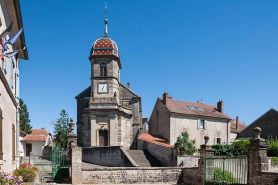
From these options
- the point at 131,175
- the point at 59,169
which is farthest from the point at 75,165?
the point at 131,175

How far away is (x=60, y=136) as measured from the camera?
34719mm

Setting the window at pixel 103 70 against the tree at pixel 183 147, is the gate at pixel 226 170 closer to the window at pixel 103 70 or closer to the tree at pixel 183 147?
the tree at pixel 183 147

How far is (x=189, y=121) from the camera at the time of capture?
110ft

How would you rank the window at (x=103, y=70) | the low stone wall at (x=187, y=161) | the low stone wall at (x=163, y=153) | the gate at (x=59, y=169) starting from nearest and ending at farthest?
the gate at (x=59, y=169)
the low stone wall at (x=187, y=161)
the low stone wall at (x=163, y=153)
the window at (x=103, y=70)

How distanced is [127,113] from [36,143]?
16745mm

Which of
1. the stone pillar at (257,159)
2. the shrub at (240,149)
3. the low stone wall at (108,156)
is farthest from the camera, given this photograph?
the low stone wall at (108,156)

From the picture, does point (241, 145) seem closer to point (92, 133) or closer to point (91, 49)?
point (92, 133)

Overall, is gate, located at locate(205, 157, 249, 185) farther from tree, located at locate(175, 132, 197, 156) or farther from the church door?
the church door

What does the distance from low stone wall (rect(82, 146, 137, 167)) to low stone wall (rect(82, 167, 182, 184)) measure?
18.0ft

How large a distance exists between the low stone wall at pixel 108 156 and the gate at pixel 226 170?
885cm

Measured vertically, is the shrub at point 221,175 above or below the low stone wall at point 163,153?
above

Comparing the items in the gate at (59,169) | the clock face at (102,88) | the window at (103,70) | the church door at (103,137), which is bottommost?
the gate at (59,169)

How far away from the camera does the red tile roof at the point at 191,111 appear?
33.2 meters

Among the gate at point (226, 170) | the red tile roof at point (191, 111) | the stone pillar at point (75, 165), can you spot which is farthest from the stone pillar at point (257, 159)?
the red tile roof at point (191, 111)
